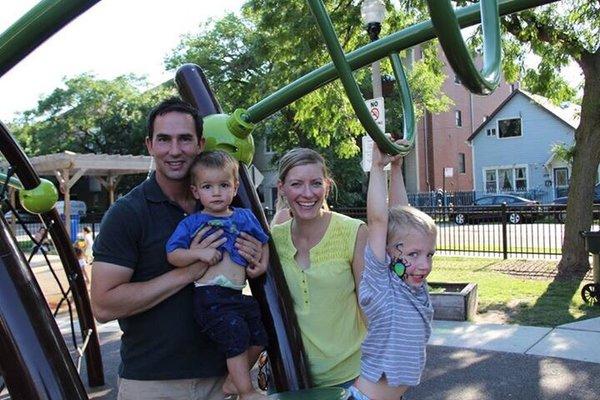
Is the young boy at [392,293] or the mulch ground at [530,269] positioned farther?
the mulch ground at [530,269]

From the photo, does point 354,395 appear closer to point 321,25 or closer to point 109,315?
point 109,315

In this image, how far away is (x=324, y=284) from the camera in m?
2.17

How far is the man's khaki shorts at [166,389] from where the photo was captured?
1998 mm

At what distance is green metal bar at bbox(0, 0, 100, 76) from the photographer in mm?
1182

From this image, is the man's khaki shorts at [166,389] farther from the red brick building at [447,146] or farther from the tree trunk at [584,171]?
the red brick building at [447,146]

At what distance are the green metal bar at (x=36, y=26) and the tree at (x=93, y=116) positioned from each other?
38501mm

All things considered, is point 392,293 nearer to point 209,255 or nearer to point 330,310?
point 330,310

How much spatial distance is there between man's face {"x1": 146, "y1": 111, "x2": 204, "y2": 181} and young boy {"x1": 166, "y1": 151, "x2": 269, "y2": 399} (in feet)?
0.15

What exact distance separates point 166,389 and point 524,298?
7284 millimetres

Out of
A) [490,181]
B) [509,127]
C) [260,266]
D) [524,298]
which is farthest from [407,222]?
[490,181]

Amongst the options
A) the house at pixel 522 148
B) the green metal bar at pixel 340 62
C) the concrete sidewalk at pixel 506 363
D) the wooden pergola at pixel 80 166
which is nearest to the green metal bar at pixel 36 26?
the green metal bar at pixel 340 62

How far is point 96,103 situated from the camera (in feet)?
129

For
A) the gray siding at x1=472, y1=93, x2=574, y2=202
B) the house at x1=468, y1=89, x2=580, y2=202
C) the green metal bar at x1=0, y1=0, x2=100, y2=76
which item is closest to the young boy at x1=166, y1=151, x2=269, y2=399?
the green metal bar at x1=0, y1=0, x2=100, y2=76

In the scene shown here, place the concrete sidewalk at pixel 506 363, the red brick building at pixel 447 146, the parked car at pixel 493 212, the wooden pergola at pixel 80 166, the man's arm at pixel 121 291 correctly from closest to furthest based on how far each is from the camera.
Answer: the man's arm at pixel 121 291 < the concrete sidewalk at pixel 506 363 < the wooden pergola at pixel 80 166 < the parked car at pixel 493 212 < the red brick building at pixel 447 146
